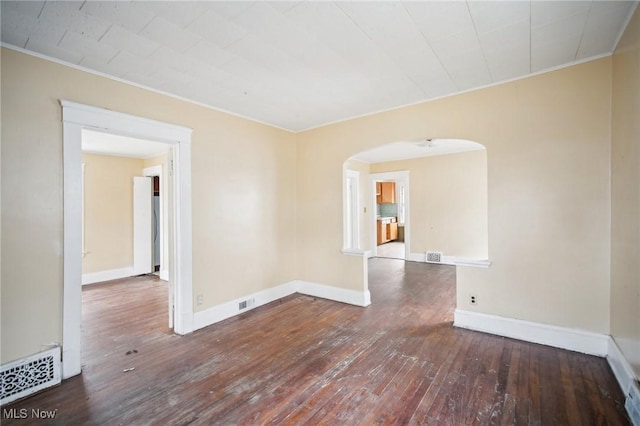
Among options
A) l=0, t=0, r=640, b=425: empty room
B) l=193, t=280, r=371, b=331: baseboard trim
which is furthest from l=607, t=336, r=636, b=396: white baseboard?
l=193, t=280, r=371, b=331: baseboard trim

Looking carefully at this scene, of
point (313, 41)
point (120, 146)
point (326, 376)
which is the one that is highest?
point (313, 41)

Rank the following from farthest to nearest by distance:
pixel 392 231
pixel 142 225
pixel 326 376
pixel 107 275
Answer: pixel 392 231 → pixel 142 225 → pixel 107 275 → pixel 326 376

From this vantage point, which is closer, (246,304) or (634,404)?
(634,404)

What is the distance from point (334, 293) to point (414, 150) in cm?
346

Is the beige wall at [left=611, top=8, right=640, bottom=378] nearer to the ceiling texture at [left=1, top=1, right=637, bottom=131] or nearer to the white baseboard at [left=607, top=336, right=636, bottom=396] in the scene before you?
the white baseboard at [left=607, top=336, right=636, bottom=396]

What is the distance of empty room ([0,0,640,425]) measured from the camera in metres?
1.86

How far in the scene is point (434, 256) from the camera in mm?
6516

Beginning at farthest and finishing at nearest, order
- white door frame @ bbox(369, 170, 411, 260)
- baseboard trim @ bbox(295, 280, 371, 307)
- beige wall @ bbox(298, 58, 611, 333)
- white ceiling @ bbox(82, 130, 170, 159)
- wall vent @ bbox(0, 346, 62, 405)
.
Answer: white door frame @ bbox(369, 170, 411, 260)
white ceiling @ bbox(82, 130, 170, 159)
baseboard trim @ bbox(295, 280, 371, 307)
beige wall @ bbox(298, 58, 611, 333)
wall vent @ bbox(0, 346, 62, 405)

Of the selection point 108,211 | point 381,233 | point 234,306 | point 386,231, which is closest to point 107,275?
point 108,211

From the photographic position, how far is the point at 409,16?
182 cm

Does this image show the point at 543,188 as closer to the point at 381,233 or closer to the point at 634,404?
the point at 634,404

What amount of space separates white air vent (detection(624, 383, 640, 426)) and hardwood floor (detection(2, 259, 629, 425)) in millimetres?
56

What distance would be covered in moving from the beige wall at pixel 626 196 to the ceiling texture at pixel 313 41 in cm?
27

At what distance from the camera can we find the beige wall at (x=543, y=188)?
8.04 feet
